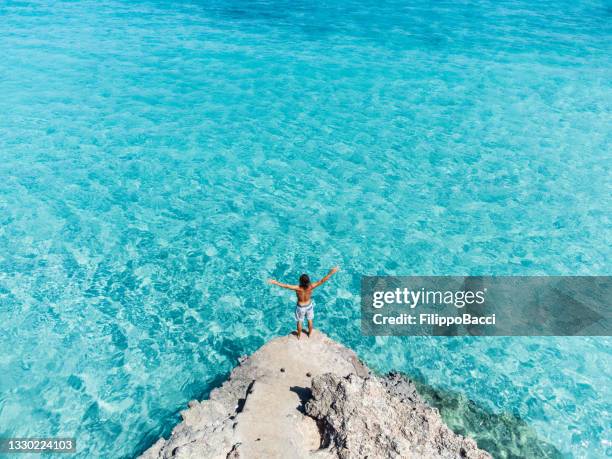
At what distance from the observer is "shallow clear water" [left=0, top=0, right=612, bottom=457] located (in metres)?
8.98

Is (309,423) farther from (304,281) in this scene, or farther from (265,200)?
(265,200)

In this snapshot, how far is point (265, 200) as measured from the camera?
13.6 meters

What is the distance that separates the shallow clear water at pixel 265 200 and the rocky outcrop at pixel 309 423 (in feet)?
5.16

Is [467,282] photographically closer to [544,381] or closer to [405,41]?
[544,381]

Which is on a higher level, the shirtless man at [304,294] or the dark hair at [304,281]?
the dark hair at [304,281]

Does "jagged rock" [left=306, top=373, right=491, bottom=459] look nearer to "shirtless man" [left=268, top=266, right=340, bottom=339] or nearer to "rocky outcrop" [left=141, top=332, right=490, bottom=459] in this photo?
"rocky outcrop" [left=141, top=332, right=490, bottom=459]

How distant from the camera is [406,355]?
9539 millimetres

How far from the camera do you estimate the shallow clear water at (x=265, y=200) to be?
8984 millimetres

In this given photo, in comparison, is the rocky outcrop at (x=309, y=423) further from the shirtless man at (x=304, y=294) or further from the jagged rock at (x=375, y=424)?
the shirtless man at (x=304, y=294)

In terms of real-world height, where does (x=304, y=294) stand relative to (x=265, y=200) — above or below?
above

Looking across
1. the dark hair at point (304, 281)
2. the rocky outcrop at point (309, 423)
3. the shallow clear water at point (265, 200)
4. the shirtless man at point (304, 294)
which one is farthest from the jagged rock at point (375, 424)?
the shallow clear water at point (265, 200)

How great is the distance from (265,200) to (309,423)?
784 cm

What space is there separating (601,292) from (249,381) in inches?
339

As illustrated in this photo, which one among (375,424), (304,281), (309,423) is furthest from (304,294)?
(375,424)
